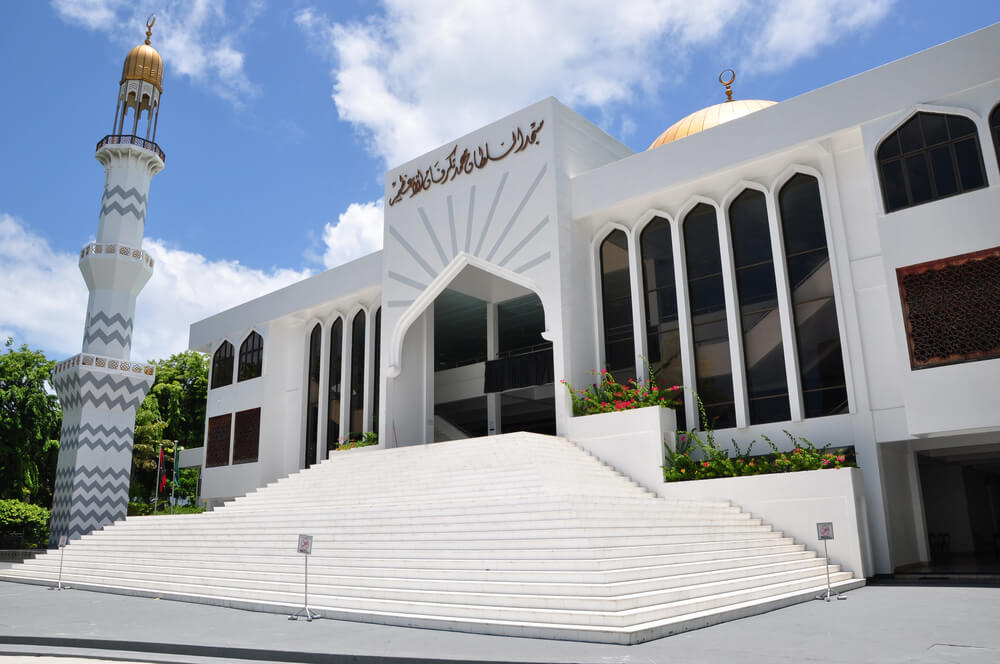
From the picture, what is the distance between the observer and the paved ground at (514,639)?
17.0ft

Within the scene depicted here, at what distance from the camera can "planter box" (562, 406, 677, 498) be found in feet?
43.1

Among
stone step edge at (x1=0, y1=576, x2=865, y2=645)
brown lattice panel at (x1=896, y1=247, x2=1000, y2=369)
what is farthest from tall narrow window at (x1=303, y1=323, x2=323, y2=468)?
brown lattice panel at (x1=896, y1=247, x2=1000, y2=369)

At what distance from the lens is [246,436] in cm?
2273

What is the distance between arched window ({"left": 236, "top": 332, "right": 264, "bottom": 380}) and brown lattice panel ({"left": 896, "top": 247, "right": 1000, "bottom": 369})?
17.9 m

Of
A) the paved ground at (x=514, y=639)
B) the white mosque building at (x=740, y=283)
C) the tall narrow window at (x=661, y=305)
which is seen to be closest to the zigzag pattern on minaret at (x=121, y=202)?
the white mosque building at (x=740, y=283)

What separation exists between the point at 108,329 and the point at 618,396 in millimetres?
13542

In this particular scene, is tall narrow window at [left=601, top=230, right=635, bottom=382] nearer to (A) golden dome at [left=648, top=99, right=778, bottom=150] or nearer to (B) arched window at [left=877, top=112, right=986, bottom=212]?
(A) golden dome at [left=648, top=99, right=778, bottom=150]

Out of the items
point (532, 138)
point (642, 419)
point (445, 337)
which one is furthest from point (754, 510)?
point (445, 337)

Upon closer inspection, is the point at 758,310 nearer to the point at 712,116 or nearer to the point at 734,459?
the point at 734,459

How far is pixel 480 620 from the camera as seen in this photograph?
21.8ft

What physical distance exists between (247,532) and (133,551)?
9.69 ft

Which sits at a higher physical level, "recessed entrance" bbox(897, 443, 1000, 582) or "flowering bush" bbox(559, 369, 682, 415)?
"flowering bush" bbox(559, 369, 682, 415)

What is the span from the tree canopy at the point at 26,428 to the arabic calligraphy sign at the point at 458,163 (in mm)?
14550

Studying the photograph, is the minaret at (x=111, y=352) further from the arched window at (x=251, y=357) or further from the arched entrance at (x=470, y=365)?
the arched entrance at (x=470, y=365)
